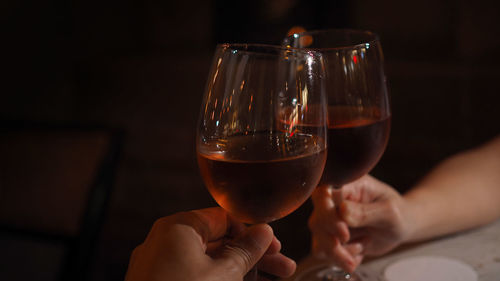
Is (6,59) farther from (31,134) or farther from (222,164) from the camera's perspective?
(222,164)

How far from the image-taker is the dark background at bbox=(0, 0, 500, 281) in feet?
7.00

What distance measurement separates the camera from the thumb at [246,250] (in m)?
0.51

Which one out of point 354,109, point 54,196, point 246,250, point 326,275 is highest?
point 354,109

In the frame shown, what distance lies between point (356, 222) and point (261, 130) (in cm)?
36

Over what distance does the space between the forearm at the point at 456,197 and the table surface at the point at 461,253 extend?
0.02 meters

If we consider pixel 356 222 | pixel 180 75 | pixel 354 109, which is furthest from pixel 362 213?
pixel 180 75

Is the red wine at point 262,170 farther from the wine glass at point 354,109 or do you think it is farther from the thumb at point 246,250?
the wine glass at point 354,109

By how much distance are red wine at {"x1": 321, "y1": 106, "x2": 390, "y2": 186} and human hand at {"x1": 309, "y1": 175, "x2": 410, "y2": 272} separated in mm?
131

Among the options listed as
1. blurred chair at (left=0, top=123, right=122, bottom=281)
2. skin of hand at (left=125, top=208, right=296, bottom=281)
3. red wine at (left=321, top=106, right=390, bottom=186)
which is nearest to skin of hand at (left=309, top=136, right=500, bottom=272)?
red wine at (left=321, top=106, right=390, bottom=186)

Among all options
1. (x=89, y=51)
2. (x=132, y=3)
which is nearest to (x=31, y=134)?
(x=89, y=51)

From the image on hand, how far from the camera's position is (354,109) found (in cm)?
67

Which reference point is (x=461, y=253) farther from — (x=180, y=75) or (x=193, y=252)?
(x=180, y=75)

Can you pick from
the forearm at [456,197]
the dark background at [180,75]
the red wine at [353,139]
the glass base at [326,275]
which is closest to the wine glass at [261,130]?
the red wine at [353,139]

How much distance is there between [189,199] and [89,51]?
1199mm
